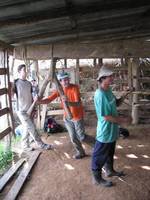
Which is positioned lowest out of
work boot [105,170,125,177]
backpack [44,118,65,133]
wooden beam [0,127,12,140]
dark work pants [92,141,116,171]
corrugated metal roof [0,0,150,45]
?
work boot [105,170,125,177]

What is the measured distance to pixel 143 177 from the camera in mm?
5148

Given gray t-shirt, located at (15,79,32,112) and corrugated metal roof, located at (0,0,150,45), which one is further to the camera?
gray t-shirt, located at (15,79,32,112)

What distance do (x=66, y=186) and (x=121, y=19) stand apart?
2777mm

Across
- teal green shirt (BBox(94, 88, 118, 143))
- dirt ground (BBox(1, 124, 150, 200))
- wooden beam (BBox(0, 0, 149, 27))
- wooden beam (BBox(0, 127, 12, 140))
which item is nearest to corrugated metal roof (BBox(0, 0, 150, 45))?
wooden beam (BBox(0, 0, 149, 27))

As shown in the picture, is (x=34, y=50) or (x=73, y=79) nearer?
(x=34, y=50)

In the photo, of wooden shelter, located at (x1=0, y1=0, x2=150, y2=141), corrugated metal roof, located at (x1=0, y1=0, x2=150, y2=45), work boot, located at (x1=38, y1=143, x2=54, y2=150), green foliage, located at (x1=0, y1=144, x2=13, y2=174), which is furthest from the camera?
Result: work boot, located at (x1=38, y1=143, x2=54, y2=150)

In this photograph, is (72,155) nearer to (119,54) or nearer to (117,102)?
(117,102)

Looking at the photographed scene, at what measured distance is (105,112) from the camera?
4496 mm

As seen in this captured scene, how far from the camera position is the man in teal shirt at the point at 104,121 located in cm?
448

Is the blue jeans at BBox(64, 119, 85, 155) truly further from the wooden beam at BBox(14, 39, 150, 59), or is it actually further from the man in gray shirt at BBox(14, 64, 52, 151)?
the wooden beam at BBox(14, 39, 150, 59)

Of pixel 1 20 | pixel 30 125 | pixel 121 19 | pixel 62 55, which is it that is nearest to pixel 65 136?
pixel 30 125

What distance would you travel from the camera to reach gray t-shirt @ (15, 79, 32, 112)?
641 cm

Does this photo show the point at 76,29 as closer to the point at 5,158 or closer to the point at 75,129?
the point at 75,129

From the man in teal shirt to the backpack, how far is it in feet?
13.3
